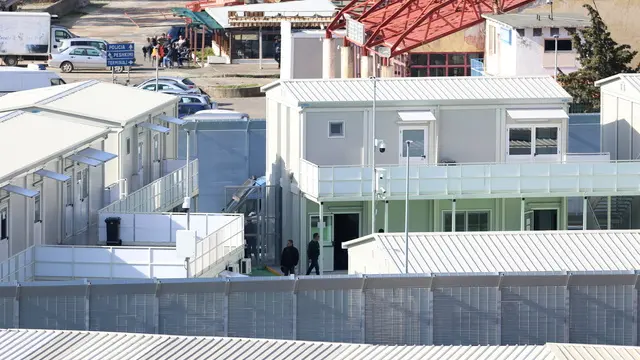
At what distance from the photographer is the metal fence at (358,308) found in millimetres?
33406

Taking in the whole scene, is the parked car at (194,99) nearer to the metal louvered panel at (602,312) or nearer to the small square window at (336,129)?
the small square window at (336,129)

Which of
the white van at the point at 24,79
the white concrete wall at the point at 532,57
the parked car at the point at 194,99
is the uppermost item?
the white concrete wall at the point at 532,57

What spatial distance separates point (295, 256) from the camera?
4712 centimetres

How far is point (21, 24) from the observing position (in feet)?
289

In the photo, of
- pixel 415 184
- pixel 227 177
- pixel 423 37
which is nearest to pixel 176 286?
pixel 415 184

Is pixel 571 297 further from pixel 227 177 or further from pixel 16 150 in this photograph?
pixel 227 177

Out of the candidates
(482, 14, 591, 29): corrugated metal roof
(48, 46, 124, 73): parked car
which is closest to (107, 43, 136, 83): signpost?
(482, 14, 591, 29): corrugated metal roof

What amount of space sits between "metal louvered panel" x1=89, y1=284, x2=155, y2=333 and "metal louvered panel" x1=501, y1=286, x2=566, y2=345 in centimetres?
618

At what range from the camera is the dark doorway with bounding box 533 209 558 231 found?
165 ft

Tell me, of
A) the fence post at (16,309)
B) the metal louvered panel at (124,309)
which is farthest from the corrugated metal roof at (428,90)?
the fence post at (16,309)

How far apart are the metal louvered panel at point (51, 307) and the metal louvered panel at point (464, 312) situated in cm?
618

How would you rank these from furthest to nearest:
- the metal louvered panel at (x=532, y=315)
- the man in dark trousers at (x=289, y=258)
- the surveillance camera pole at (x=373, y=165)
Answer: the surveillance camera pole at (x=373, y=165)
the man in dark trousers at (x=289, y=258)
the metal louvered panel at (x=532, y=315)

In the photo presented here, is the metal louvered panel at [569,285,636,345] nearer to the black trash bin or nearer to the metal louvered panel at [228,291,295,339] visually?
the metal louvered panel at [228,291,295,339]

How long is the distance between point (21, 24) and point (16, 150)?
47.6 m
